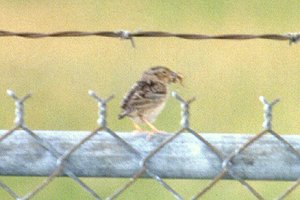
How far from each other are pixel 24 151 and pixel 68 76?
8152 mm

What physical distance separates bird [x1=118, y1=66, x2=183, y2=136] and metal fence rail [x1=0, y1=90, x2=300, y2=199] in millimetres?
1165

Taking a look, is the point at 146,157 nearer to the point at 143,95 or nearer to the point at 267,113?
the point at 267,113

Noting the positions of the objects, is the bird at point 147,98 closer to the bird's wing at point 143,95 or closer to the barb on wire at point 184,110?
the bird's wing at point 143,95

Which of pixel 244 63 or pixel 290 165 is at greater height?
pixel 244 63

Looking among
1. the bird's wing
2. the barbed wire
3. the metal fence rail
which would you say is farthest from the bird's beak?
the metal fence rail

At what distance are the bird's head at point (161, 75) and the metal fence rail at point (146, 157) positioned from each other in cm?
141

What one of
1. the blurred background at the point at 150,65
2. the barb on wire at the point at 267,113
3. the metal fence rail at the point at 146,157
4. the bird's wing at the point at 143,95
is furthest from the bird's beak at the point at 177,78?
the blurred background at the point at 150,65

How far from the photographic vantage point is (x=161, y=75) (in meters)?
4.93

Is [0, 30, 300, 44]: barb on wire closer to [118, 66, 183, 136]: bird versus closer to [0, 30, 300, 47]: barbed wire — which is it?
[0, 30, 300, 47]: barbed wire

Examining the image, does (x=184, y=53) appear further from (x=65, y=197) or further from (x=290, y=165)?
(x=290, y=165)

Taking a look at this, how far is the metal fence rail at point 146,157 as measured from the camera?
3.38 metres

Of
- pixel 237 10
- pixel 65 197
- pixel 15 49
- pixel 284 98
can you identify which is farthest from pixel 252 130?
pixel 237 10

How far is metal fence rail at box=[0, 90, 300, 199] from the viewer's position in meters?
3.38

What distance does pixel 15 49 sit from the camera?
12.4 m
